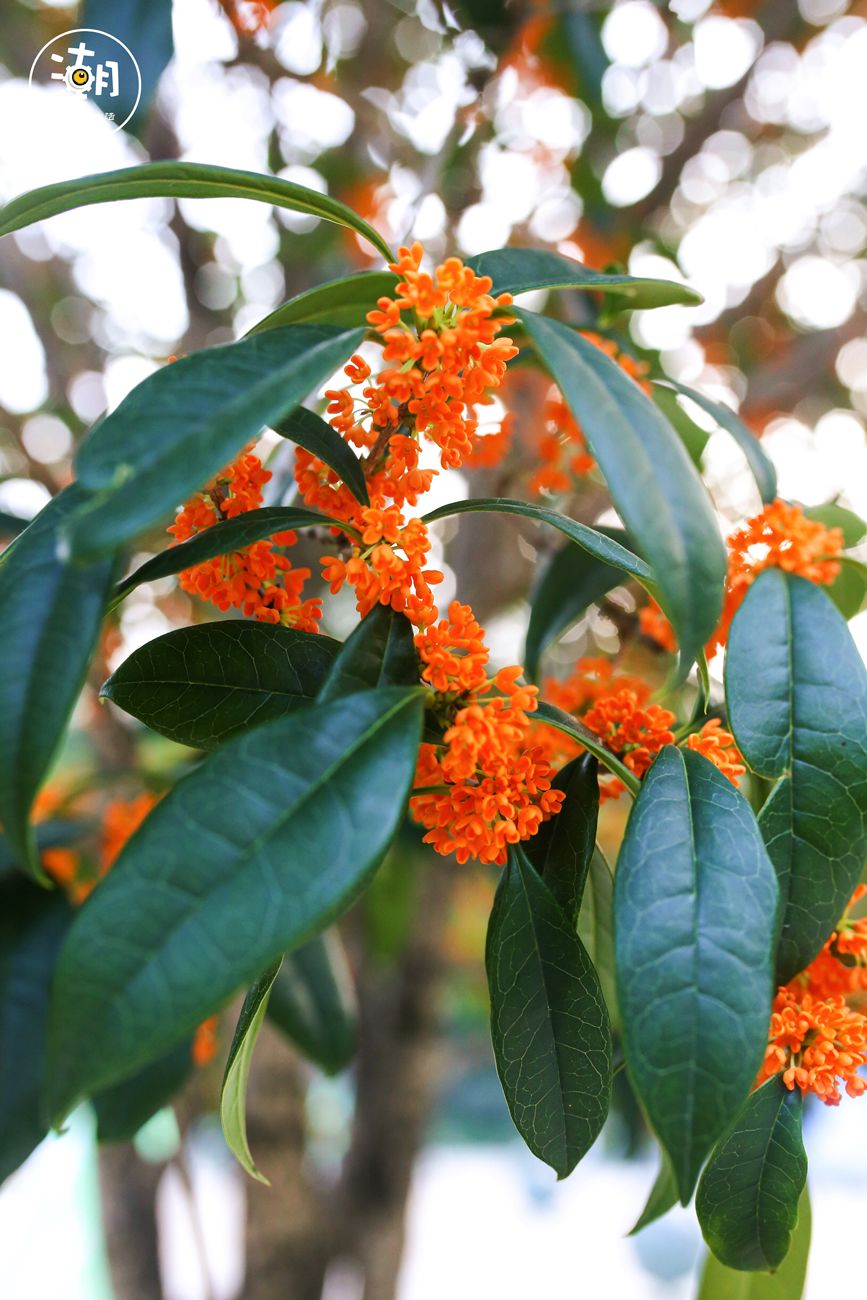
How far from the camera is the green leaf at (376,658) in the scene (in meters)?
0.46

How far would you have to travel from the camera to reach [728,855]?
441 millimetres

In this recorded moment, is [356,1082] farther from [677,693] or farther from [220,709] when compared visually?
[220,709]

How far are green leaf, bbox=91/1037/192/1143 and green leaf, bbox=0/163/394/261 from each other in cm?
81

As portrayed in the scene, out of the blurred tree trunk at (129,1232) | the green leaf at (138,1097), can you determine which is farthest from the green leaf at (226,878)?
the blurred tree trunk at (129,1232)

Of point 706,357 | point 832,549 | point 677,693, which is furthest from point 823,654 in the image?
point 706,357

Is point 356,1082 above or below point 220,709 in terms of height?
below

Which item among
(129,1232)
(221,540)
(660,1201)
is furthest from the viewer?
(129,1232)

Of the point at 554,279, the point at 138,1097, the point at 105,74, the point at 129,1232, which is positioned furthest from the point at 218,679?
the point at 129,1232

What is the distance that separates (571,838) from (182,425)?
326 millimetres

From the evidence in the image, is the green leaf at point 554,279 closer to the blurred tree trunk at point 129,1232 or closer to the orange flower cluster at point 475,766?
the orange flower cluster at point 475,766

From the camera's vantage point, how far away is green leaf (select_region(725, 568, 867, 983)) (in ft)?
1.67

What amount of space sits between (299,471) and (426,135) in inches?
44.0

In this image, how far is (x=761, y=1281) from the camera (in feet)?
2.35

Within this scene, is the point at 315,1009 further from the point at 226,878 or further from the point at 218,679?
the point at 226,878
